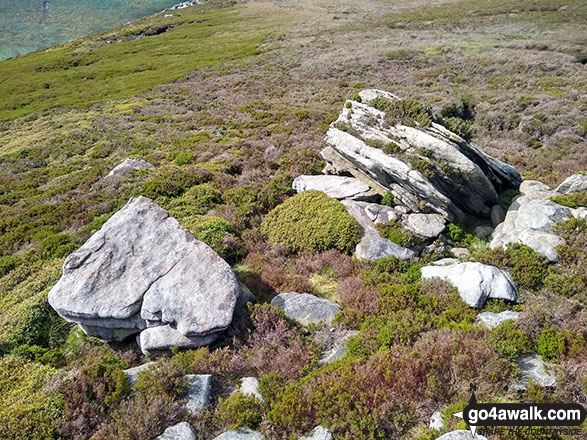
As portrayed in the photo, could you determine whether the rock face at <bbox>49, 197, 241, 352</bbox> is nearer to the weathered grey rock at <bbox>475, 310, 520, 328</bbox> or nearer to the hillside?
the hillside

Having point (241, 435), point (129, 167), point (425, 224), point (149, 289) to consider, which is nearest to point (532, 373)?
point (241, 435)

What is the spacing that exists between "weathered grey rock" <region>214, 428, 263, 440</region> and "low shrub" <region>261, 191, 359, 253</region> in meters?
Answer: 6.53

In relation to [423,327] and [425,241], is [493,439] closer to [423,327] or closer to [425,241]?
[423,327]

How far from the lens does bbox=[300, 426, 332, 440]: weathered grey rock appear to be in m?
5.75

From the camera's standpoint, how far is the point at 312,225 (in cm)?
1234

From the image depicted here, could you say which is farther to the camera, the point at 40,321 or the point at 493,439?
the point at 40,321

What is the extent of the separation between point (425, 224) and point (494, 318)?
14.1 feet

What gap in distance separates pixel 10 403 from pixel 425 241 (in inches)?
463

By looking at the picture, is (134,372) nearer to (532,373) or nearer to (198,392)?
(198,392)

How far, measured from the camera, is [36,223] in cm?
1507

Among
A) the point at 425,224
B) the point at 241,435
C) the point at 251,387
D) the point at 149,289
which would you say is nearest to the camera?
the point at 241,435

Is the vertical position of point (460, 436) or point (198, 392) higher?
point (460, 436)

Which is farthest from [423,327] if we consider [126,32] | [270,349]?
[126,32]

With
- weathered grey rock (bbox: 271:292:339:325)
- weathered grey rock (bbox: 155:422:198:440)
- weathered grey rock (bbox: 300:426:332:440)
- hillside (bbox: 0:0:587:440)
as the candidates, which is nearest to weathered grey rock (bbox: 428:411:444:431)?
hillside (bbox: 0:0:587:440)
